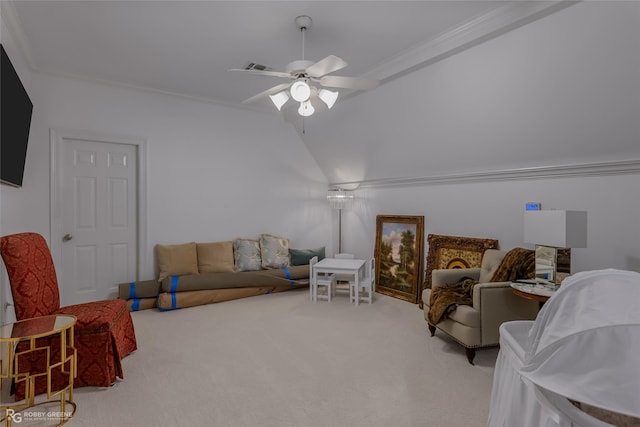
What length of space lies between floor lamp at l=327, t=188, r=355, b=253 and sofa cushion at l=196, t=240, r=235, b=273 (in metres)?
1.90

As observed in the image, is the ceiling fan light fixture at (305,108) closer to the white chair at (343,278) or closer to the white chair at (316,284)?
the white chair at (316,284)

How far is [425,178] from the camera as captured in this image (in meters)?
4.66

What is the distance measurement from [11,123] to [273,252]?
3495mm

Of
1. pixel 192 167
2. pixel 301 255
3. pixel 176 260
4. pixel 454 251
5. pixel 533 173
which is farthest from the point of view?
pixel 301 255

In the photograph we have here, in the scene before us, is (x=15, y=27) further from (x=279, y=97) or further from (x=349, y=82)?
(x=349, y=82)

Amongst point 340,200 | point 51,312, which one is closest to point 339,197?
point 340,200

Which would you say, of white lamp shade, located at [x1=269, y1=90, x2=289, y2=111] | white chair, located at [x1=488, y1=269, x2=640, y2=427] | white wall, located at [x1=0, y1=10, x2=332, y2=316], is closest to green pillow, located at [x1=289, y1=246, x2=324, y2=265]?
white wall, located at [x1=0, y1=10, x2=332, y2=316]

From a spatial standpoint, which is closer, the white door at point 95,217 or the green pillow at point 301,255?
the white door at point 95,217

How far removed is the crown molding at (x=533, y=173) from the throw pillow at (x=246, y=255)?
226 cm

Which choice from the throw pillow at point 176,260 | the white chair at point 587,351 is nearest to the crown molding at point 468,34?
the white chair at point 587,351

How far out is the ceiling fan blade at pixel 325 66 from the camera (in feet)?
7.79

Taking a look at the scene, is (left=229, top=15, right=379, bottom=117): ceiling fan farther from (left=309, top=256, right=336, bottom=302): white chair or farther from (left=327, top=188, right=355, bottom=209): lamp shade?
(left=327, top=188, right=355, bottom=209): lamp shade

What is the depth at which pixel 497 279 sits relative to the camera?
10.6 feet

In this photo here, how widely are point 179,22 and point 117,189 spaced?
8.35 ft
